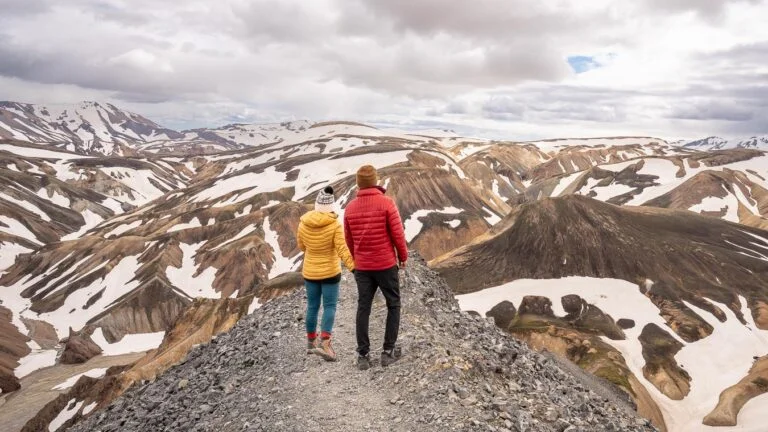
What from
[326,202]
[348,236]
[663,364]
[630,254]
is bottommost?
[663,364]

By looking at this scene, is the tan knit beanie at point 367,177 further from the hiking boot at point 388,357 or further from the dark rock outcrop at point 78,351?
the dark rock outcrop at point 78,351

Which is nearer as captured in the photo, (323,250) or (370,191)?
(370,191)

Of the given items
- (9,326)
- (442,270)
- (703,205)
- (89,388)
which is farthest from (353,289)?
(703,205)

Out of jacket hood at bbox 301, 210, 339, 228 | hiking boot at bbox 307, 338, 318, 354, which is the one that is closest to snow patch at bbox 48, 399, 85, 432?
hiking boot at bbox 307, 338, 318, 354

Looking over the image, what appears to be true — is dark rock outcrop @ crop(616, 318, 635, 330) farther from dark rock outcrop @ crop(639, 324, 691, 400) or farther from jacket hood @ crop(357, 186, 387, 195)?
jacket hood @ crop(357, 186, 387, 195)

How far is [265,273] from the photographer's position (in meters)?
143

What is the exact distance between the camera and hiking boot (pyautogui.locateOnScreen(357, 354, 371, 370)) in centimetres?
1187

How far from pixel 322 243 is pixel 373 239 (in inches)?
54.7

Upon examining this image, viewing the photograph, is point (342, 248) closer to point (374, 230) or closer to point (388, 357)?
point (374, 230)

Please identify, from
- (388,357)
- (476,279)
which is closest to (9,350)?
(476,279)

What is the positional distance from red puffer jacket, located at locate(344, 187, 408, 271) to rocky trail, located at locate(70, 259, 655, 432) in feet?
9.38

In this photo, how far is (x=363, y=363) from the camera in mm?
11867

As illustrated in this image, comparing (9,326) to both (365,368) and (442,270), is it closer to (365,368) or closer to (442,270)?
(442,270)

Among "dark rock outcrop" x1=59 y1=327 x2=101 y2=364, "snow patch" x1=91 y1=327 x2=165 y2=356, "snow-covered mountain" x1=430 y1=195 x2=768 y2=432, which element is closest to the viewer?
"snow-covered mountain" x1=430 y1=195 x2=768 y2=432
